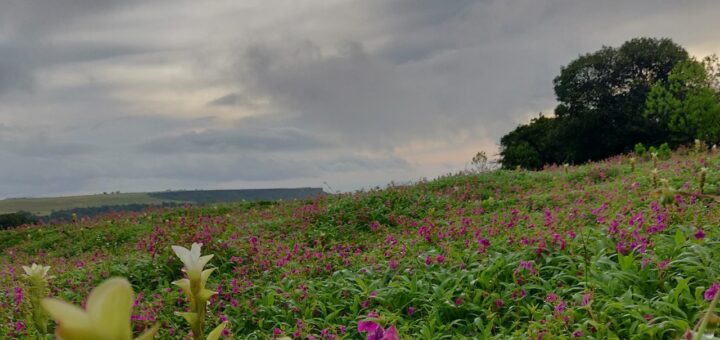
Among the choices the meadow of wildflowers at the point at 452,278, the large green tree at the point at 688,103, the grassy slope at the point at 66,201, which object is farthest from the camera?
the grassy slope at the point at 66,201

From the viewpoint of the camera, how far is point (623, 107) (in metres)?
27.2

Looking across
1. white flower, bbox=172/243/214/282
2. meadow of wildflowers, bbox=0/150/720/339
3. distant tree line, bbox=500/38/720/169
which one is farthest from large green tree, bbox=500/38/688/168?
white flower, bbox=172/243/214/282

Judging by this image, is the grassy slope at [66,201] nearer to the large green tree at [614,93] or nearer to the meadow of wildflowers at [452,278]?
the large green tree at [614,93]

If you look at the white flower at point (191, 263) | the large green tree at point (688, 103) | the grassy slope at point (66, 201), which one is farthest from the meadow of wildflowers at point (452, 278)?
the grassy slope at point (66, 201)

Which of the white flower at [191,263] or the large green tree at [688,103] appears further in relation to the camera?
the large green tree at [688,103]

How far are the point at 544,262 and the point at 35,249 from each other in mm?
12986

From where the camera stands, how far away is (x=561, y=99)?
95.6ft

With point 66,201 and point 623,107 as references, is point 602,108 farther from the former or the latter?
point 66,201

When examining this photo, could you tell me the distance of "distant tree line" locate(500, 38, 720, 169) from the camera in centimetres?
2564

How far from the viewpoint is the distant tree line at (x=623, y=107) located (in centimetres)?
2564

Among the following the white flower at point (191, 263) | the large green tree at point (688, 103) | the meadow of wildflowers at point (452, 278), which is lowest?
Answer: the meadow of wildflowers at point (452, 278)

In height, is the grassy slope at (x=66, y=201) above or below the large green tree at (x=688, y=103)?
below

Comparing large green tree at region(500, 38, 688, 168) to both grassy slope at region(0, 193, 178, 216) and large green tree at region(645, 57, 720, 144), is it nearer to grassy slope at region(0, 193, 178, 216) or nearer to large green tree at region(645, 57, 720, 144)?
large green tree at region(645, 57, 720, 144)

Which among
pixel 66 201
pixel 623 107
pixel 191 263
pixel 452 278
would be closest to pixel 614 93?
pixel 623 107
